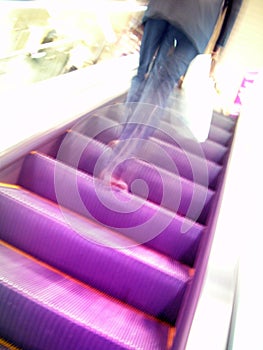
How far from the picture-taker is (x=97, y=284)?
56.9 inches

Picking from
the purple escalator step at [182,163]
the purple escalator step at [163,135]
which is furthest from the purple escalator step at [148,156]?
the purple escalator step at [163,135]

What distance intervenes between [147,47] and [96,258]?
129 centimetres

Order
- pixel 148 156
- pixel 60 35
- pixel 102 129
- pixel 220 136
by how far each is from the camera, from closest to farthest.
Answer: pixel 148 156, pixel 102 129, pixel 220 136, pixel 60 35

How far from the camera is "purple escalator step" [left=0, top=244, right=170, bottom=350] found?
1135mm

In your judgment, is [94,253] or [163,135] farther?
[163,135]

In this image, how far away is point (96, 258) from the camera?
1.45 m

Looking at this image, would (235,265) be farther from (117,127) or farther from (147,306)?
(117,127)

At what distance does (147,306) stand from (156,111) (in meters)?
1.10

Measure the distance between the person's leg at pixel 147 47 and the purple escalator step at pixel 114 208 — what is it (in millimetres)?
613

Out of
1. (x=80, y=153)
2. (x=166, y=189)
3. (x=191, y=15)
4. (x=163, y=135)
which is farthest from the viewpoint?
(x=163, y=135)

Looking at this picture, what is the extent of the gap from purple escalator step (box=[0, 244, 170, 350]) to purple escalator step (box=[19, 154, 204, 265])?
0.47m

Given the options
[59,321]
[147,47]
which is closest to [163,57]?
[147,47]

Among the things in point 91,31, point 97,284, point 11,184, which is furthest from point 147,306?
point 91,31

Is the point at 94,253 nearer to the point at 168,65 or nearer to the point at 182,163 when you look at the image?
the point at 168,65
